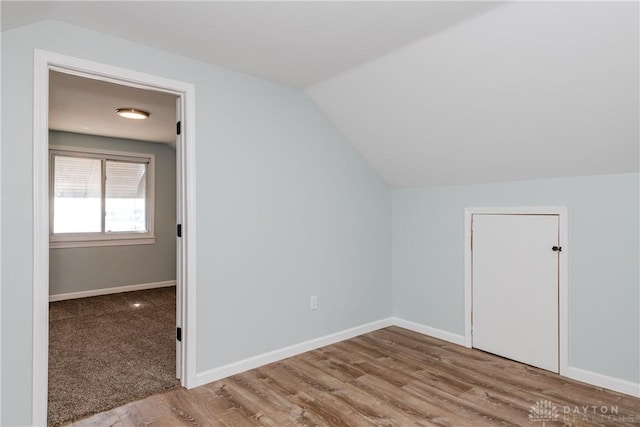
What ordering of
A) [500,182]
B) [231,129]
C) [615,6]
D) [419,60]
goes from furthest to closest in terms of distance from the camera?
[500,182]
[231,129]
[419,60]
[615,6]

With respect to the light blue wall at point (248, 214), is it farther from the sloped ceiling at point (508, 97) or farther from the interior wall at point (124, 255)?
the interior wall at point (124, 255)

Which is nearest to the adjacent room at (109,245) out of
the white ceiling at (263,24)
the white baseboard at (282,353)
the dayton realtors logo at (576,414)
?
the white baseboard at (282,353)

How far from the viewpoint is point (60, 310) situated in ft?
15.2

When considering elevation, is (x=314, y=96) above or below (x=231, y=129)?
above

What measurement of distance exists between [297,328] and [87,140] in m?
4.28

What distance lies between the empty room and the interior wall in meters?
1.63

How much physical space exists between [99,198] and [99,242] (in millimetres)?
638

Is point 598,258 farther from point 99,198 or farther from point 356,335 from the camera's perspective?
point 99,198

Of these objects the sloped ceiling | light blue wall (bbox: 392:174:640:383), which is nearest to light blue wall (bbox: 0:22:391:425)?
the sloped ceiling

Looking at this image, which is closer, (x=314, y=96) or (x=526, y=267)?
(x=526, y=267)

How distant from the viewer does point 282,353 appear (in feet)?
10.1

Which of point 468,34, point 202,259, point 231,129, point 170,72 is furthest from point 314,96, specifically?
point 202,259

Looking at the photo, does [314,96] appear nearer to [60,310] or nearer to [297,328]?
[297,328]

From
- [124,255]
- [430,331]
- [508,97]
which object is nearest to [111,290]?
[124,255]
